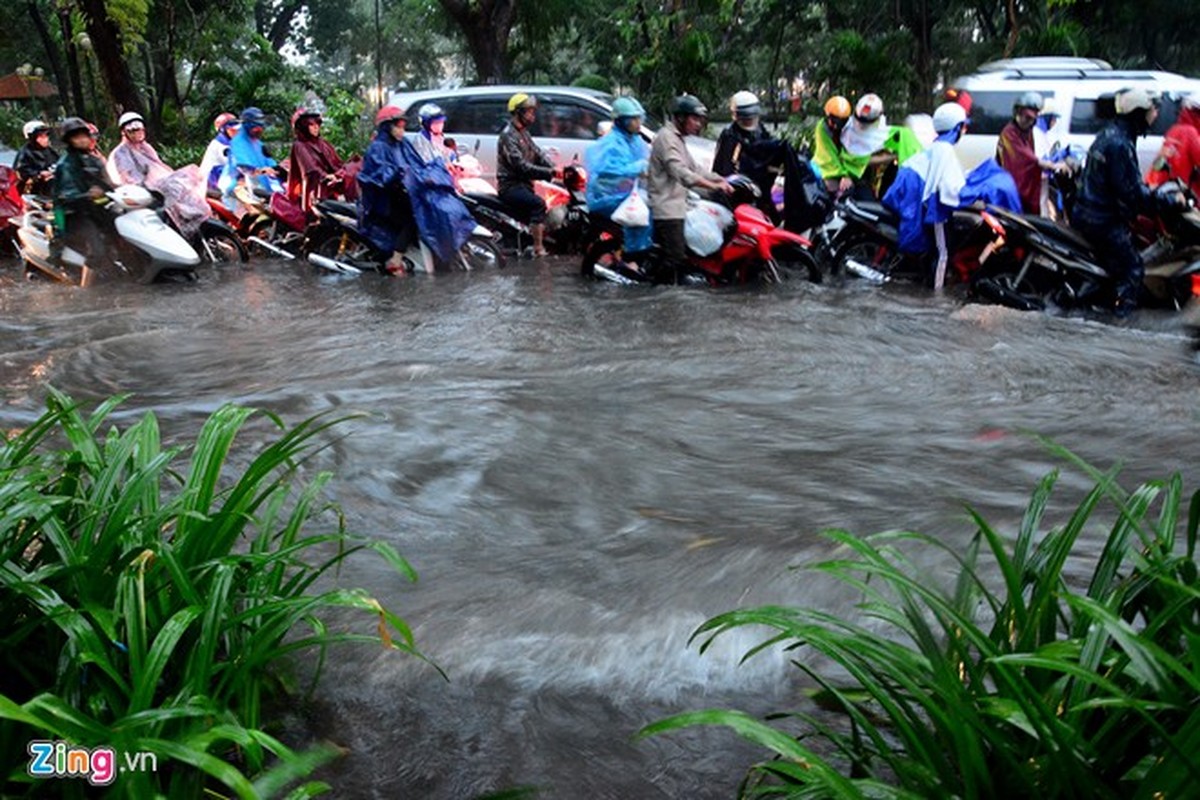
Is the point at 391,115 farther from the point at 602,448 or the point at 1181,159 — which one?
the point at 602,448

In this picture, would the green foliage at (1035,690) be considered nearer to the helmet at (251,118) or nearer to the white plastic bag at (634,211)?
the white plastic bag at (634,211)

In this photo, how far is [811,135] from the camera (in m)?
18.8

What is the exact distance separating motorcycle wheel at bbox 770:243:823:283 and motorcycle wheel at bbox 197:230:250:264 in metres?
5.67

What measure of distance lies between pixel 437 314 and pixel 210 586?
22.4ft

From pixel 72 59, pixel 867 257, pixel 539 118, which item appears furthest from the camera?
pixel 72 59

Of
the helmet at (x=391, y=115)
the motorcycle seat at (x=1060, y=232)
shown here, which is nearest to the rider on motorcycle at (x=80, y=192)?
the helmet at (x=391, y=115)

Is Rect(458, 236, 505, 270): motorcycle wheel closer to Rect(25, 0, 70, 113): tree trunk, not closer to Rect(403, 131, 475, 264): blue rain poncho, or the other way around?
Rect(403, 131, 475, 264): blue rain poncho

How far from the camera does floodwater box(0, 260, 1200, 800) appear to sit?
313 centimetres

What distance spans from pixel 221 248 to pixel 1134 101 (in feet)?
28.8

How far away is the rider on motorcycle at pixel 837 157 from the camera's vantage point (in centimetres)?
1143

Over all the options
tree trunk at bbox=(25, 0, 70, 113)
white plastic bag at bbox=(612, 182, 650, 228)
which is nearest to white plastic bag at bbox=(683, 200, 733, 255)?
white plastic bag at bbox=(612, 182, 650, 228)

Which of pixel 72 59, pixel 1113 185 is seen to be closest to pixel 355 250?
pixel 1113 185

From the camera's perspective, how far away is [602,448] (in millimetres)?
5559

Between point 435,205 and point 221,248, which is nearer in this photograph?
point 435,205
